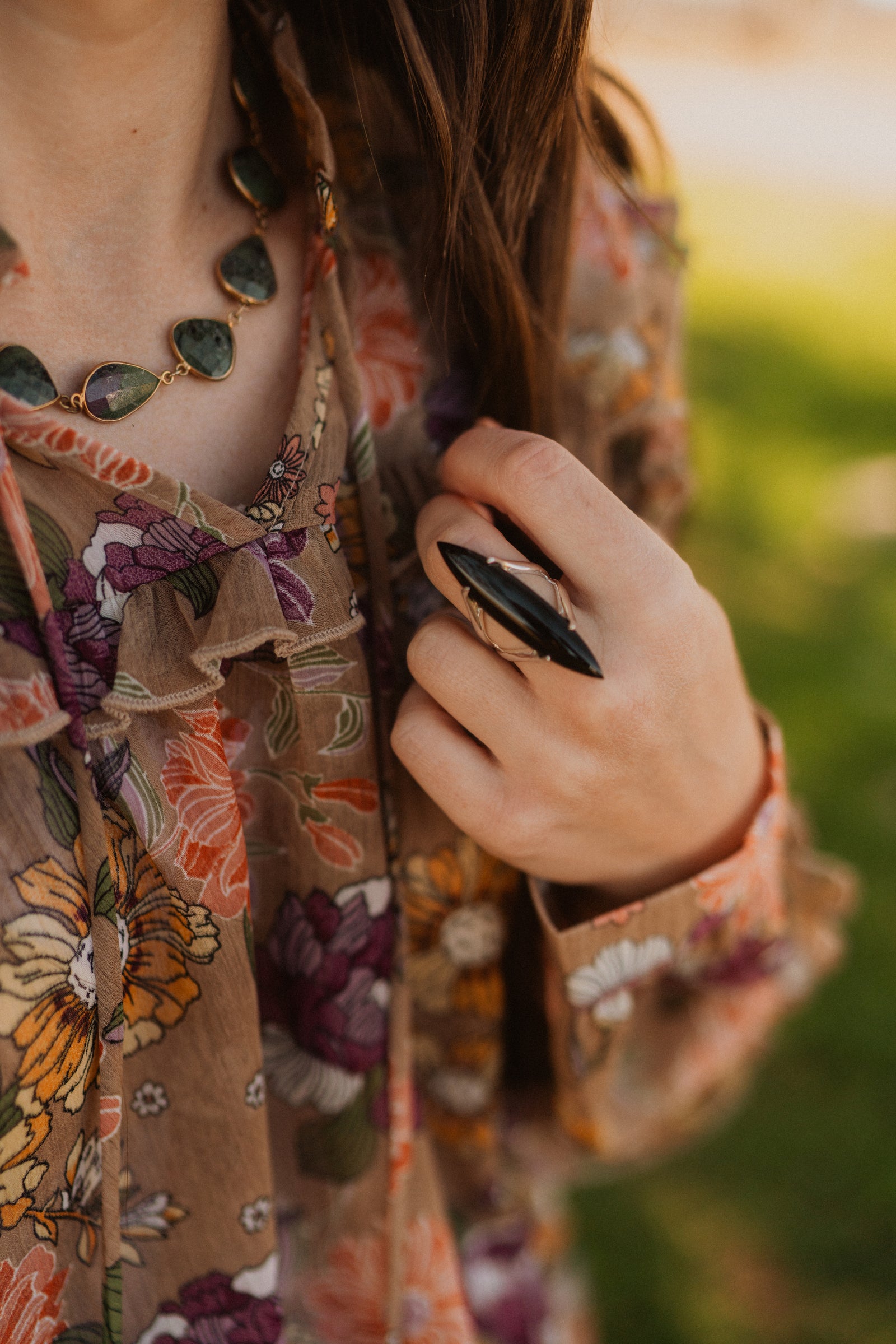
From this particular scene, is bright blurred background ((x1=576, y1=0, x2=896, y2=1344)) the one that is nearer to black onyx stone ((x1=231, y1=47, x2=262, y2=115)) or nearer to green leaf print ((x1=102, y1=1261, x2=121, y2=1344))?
black onyx stone ((x1=231, y1=47, x2=262, y2=115))

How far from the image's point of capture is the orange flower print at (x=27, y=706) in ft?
1.84

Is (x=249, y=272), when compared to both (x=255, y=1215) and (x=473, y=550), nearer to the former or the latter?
(x=473, y=550)

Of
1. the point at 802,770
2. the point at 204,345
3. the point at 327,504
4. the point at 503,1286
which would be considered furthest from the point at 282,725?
the point at 802,770

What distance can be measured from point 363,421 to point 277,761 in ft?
0.77

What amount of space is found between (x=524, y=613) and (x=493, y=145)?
1.14ft

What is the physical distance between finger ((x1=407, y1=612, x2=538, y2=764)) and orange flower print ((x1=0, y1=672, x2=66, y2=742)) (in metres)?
0.23

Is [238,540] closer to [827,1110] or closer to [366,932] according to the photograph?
[366,932]

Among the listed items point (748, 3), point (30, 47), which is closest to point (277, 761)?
point (30, 47)

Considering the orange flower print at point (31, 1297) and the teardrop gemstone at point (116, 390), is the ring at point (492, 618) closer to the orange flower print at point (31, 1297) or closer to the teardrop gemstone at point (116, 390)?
the teardrop gemstone at point (116, 390)

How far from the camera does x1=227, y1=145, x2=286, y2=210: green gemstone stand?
2.37ft

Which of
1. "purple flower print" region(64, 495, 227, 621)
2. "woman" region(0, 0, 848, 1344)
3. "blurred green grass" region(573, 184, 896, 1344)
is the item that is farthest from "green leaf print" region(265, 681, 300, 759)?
"blurred green grass" region(573, 184, 896, 1344)

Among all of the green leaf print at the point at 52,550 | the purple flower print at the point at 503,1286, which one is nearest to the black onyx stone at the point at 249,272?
the green leaf print at the point at 52,550

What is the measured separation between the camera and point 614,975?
0.81 meters

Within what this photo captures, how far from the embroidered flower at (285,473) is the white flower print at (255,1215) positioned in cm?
46
